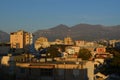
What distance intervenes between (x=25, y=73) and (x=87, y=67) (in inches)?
→ 194

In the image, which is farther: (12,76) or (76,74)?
(12,76)

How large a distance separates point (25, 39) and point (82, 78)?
91327 mm

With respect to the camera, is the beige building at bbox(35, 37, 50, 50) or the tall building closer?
the tall building

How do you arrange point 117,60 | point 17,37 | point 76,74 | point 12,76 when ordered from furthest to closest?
point 17,37
point 117,60
point 12,76
point 76,74

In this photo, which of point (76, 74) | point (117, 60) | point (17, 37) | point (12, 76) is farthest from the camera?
point (17, 37)

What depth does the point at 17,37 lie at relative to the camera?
11100 cm

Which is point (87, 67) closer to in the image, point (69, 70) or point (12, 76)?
point (69, 70)

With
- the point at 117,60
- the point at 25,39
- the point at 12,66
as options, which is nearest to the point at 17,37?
the point at 25,39

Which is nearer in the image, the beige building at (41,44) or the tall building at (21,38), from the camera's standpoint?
Result: the tall building at (21,38)

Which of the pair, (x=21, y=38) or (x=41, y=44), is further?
(x=41, y=44)

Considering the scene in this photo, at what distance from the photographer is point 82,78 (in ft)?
84.2

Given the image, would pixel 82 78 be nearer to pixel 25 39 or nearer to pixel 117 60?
pixel 117 60

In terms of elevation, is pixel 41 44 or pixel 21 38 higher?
pixel 21 38

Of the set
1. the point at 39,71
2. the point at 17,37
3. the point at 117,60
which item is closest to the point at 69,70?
the point at 39,71
